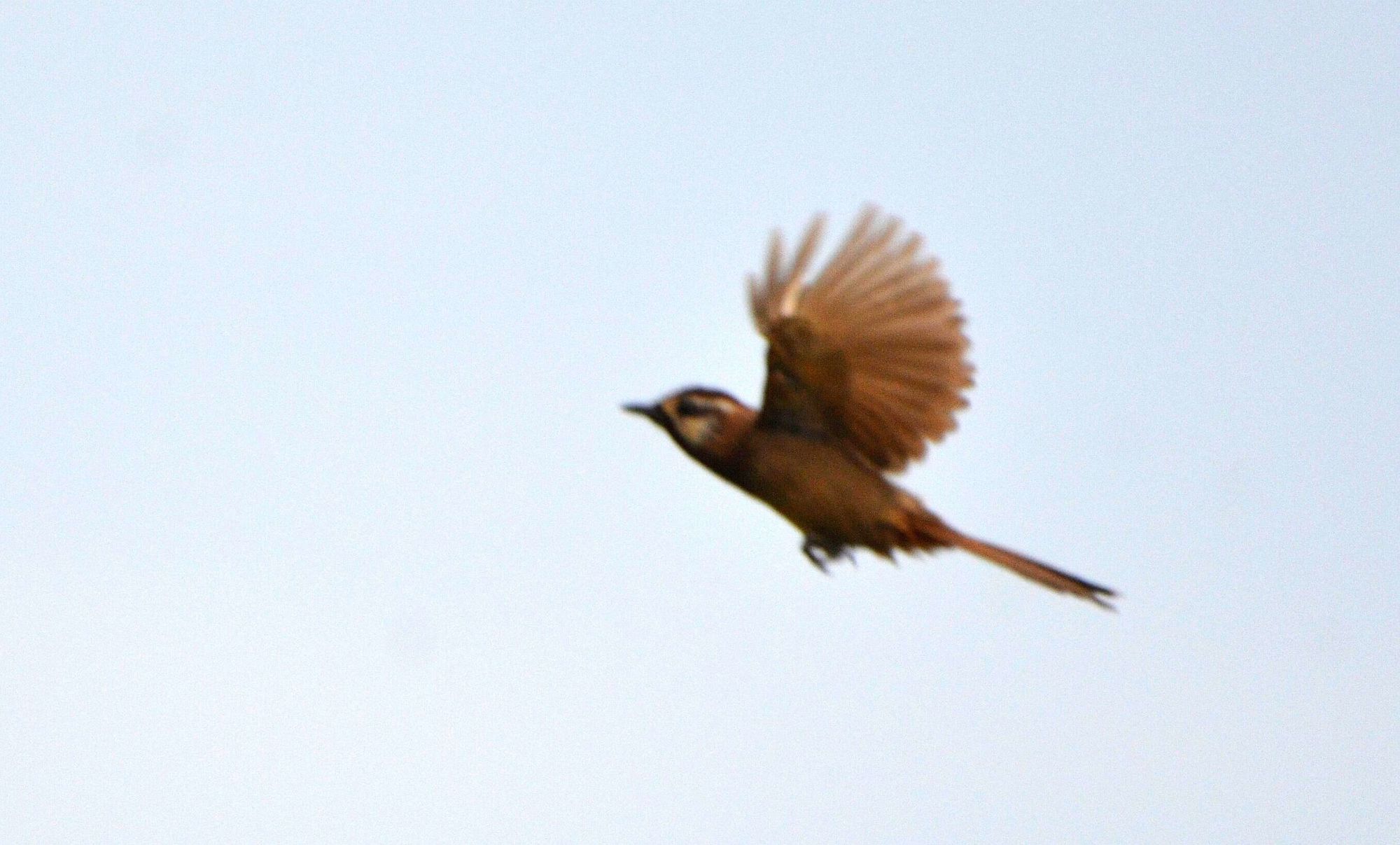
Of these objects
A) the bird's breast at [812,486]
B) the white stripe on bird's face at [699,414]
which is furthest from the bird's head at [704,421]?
the bird's breast at [812,486]

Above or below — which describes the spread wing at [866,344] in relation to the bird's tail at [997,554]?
above

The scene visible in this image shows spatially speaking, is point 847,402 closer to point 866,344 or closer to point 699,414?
point 866,344

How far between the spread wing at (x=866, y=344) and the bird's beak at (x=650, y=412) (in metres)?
0.47

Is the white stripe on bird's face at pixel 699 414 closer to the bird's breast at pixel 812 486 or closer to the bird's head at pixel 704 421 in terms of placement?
the bird's head at pixel 704 421

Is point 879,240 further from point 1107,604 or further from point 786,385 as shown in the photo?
point 1107,604

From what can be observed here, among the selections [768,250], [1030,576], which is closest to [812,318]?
[768,250]

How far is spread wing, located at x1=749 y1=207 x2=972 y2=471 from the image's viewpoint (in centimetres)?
639

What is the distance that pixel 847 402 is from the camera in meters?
6.72

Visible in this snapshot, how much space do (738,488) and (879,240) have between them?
118cm

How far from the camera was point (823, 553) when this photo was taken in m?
6.65

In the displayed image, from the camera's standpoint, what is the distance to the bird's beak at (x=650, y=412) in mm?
6883

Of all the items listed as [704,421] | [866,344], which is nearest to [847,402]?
[866,344]

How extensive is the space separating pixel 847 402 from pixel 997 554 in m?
0.88

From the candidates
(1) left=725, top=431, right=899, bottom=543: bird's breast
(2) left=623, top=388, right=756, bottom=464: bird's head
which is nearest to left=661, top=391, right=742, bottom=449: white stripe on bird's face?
(2) left=623, top=388, right=756, bottom=464: bird's head
